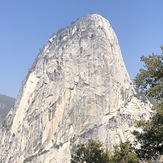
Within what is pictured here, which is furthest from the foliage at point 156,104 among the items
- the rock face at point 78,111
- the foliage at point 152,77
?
the rock face at point 78,111

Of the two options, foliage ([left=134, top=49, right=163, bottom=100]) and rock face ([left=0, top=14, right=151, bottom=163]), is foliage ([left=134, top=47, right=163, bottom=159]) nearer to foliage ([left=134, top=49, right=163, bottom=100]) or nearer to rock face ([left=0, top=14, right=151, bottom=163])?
foliage ([left=134, top=49, right=163, bottom=100])

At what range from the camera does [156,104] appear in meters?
25.5

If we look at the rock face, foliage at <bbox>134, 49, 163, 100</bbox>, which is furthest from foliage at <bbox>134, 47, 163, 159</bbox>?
the rock face

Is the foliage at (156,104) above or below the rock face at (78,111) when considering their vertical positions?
below

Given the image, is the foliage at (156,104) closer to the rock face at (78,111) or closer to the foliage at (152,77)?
the foliage at (152,77)

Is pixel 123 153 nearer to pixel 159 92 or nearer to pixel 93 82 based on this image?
pixel 159 92

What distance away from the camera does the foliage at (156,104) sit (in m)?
25.1

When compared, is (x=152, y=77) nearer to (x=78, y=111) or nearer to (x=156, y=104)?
(x=156, y=104)

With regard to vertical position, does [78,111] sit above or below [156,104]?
above

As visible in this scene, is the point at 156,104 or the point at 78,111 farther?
the point at 78,111

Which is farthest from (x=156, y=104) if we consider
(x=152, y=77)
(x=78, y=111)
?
Result: (x=78, y=111)

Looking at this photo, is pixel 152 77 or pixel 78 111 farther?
pixel 78 111

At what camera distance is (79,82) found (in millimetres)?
192125

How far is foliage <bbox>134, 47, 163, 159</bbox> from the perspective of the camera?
25141 mm
